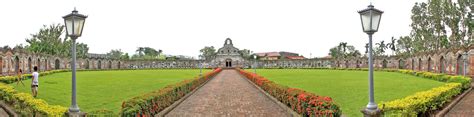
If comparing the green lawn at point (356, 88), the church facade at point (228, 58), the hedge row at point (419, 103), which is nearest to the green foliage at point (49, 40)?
the church facade at point (228, 58)

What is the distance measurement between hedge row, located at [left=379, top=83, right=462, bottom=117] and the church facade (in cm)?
5819

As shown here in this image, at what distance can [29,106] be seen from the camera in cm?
779

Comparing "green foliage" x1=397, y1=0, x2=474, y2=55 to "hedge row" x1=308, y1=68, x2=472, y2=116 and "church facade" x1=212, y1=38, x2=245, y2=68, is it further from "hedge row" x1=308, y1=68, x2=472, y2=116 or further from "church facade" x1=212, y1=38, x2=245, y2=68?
"church facade" x1=212, y1=38, x2=245, y2=68

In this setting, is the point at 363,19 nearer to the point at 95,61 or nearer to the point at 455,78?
the point at 455,78

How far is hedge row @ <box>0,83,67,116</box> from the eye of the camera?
260 inches

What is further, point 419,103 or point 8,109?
point 8,109

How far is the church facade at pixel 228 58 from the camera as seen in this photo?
69.9 metres

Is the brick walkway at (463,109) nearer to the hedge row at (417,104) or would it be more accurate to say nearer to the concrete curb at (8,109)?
the hedge row at (417,104)

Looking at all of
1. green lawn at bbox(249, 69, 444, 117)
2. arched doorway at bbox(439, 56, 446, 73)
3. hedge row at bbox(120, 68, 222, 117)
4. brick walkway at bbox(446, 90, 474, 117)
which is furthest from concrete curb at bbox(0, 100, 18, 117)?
arched doorway at bbox(439, 56, 446, 73)

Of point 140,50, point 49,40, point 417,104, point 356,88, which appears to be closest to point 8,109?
point 417,104

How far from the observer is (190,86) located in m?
15.1

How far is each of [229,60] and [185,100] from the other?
189 ft

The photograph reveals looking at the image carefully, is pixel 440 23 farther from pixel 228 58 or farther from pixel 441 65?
pixel 228 58

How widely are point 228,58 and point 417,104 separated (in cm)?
6272
